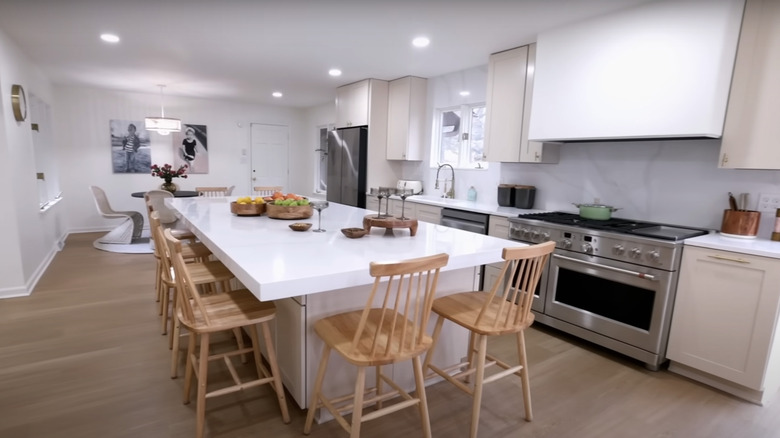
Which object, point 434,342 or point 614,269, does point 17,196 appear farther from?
point 614,269


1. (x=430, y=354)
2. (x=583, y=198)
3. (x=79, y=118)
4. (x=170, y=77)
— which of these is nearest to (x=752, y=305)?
(x=583, y=198)

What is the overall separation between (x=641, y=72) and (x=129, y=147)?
289 inches

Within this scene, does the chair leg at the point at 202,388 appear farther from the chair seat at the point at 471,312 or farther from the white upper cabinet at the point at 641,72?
the white upper cabinet at the point at 641,72

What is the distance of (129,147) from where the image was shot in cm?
669

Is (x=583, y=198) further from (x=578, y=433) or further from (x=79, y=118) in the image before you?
(x=79, y=118)

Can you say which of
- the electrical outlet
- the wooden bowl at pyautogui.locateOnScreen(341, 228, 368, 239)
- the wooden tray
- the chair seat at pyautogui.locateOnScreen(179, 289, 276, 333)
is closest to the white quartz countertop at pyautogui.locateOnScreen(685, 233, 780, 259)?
the electrical outlet

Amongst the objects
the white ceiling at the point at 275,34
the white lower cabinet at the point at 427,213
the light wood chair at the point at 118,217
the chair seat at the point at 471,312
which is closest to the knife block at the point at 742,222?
the white ceiling at the point at 275,34

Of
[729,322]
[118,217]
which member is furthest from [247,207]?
[118,217]

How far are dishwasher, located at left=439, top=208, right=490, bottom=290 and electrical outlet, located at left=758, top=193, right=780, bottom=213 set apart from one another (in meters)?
1.83

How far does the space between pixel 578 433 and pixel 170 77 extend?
236 inches

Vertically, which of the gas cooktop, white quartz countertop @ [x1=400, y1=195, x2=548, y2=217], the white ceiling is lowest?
white quartz countertop @ [x1=400, y1=195, x2=548, y2=217]

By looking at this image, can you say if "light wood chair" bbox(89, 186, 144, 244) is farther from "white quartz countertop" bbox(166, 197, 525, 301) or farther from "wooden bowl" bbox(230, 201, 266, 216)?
"wooden bowl" bbox(230, 201, 266, 216)

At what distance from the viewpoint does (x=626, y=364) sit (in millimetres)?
A: 2660

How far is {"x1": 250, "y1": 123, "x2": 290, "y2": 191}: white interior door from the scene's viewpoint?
7.85 metres
